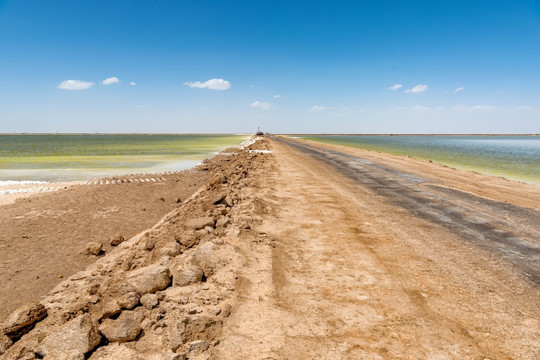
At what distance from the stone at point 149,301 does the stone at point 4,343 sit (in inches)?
52.1

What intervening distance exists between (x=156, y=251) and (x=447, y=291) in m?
4.46

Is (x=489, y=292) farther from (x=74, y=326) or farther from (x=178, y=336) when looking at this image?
(x=74, y=326)

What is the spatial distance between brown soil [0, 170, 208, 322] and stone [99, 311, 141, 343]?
3063 mm

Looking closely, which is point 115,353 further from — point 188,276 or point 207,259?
point 207,259

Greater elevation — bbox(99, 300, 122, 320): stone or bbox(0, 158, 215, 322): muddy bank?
bbox(99, 300, 122, 320): stone

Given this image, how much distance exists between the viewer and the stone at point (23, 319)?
306 centimetres

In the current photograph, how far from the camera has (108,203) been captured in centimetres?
1064

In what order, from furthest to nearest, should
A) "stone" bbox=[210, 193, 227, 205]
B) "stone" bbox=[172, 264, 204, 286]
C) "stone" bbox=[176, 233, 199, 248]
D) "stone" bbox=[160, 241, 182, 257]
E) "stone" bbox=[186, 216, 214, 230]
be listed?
"stone" bbox=[210, 193, 227, 205]
"stone" bbox=[186, 216, 214, 230]
"stone" bbox=[176, 233, 199, 248]
"stone" bbox=[160, 241, 182, 257]
"stone" bbox=[172, 264, 204, 286]

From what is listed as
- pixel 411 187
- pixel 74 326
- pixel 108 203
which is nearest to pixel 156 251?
pixel 74 326

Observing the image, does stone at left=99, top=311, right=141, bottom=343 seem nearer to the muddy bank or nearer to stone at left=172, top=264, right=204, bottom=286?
stone at left=172, top=264, right=204, bottom=286

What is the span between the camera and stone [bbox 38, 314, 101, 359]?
2.60 meters

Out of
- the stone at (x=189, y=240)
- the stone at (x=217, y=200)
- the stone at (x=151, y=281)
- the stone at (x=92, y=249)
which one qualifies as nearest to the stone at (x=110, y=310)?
the stone at (x=151, y=281)

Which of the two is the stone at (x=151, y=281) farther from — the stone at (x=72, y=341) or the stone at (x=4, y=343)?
the stone at (x=4, y=343)

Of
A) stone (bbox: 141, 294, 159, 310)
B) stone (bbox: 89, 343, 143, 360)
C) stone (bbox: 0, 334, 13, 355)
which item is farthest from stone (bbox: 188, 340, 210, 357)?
stone (bbox: 0, 334, 13, 355)
